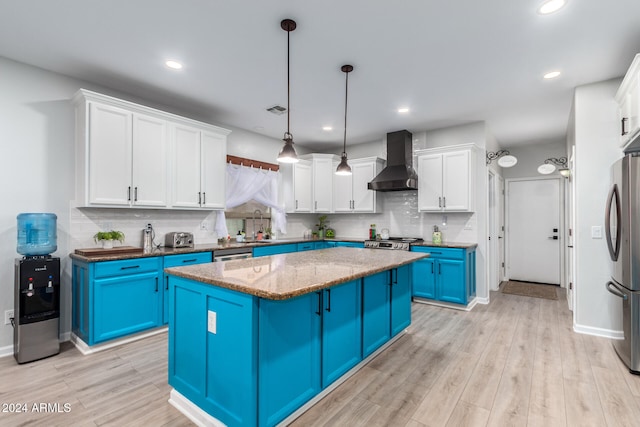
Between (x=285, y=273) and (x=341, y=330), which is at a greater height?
(x=285, y=273)

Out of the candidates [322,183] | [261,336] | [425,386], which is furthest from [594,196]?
[322,183]

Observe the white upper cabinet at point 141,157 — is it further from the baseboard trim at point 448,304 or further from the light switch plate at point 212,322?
the baseboard trim at point 448,304

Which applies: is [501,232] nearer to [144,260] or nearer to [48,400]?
[144,260]

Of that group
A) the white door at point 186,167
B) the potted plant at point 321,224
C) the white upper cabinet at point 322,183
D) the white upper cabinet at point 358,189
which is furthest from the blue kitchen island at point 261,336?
the potted plant at point 321,224

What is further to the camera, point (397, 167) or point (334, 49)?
point (397, 167)

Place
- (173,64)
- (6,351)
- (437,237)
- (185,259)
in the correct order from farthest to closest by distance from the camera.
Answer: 1. (437,237)
2. (185,259)
3. (173,64)
4. (6,351)

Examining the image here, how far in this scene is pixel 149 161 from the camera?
140 inches

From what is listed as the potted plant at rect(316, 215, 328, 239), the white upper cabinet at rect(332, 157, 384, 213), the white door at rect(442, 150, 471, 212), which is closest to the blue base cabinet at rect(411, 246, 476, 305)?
the white door at rect(442, 150, 471, 212)

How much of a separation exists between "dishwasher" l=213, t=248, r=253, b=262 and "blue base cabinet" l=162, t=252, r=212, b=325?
9cm

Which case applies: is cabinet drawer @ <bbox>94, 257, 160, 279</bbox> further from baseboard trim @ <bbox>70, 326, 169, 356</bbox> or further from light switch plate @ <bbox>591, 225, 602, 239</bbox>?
light switch plate @ <bbox>591, 225, 602, 239</bbox>

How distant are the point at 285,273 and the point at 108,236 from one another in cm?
234

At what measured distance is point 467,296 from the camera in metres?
4.32

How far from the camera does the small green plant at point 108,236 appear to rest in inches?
130

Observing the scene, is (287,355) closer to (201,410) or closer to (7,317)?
(201,410)
